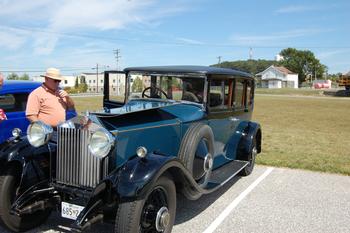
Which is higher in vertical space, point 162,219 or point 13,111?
point 13,111

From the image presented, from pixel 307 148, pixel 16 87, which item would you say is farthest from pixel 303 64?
pixel 16 87

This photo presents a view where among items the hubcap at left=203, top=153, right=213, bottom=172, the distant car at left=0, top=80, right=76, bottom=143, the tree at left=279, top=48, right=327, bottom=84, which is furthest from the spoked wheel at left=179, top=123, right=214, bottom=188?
the tree at left=279, top=48, right=327, bottom=84

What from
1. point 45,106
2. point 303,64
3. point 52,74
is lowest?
point 45,106

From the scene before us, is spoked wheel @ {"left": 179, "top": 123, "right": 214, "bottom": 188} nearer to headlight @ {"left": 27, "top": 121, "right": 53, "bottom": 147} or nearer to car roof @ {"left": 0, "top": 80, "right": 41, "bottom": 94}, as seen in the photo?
headlight @ {"left": 27, "top": 121, "right": 53, "bottom": 147}

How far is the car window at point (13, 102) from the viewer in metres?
6.62

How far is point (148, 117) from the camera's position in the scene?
429 centimetres

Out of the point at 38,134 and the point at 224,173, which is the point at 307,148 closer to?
the point at 224,173

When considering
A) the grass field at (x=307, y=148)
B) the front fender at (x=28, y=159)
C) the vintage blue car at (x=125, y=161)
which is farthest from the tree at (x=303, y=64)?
the front fender at (x=28, y=159)

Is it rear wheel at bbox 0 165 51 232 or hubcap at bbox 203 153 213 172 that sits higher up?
hubcap at bbox 203 153 213 172

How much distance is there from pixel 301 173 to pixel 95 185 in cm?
455

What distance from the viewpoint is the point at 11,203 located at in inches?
160

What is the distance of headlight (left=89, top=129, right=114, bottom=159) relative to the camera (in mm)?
3533

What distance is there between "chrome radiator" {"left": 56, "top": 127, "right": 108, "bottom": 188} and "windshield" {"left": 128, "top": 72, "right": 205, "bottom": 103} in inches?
73.7

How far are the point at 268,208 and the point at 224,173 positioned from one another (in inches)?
29.7
